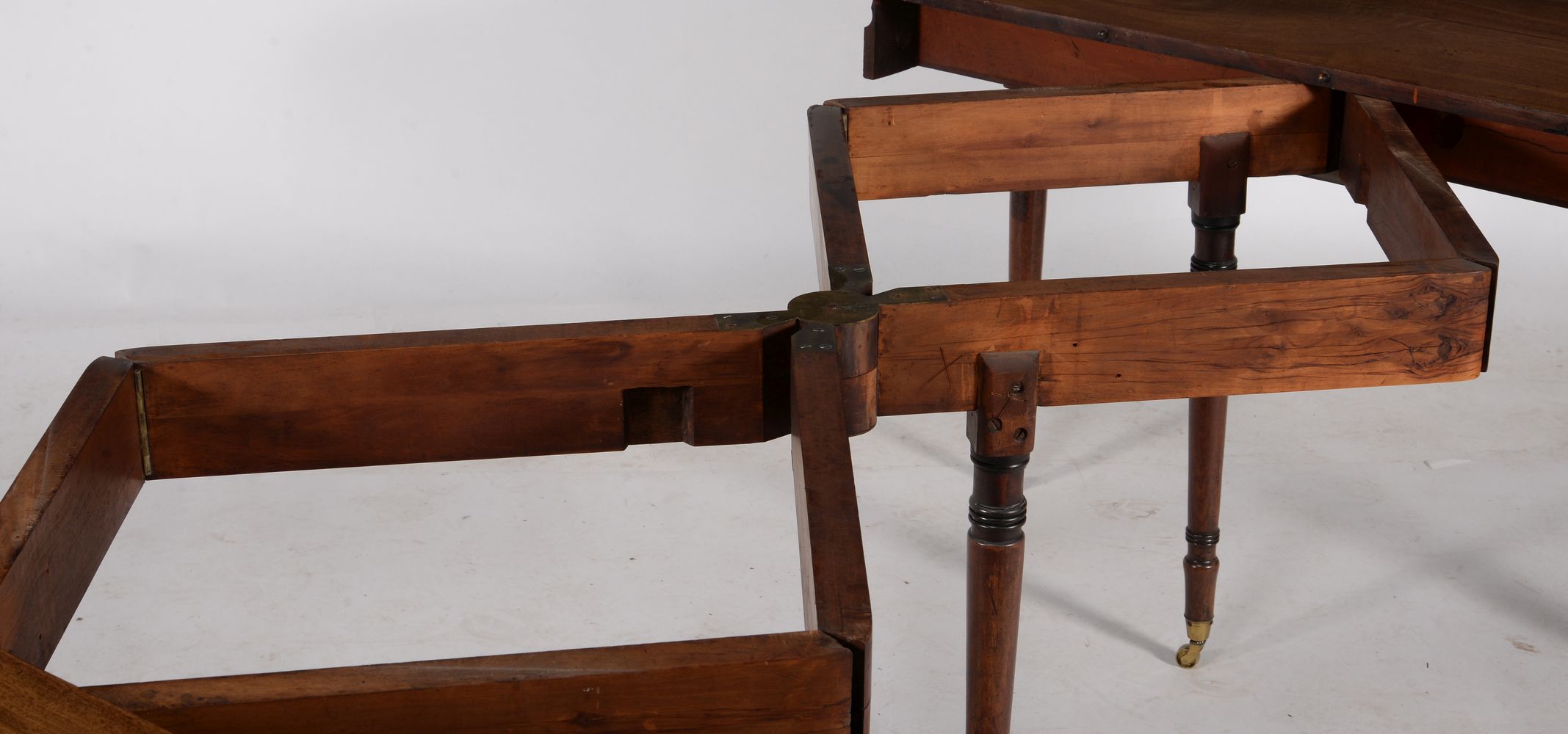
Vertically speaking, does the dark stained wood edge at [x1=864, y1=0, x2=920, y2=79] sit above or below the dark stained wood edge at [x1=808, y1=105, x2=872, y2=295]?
above

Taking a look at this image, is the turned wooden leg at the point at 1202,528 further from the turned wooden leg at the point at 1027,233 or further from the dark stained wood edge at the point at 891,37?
the dark stained wood edge at the point at 891,37

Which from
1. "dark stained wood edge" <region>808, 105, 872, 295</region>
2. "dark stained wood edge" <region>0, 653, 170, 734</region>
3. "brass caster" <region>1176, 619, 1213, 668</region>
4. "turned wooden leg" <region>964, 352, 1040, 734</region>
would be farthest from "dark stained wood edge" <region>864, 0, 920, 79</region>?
"dark stained wood edge" <region>0, 653, 170, 734</region>

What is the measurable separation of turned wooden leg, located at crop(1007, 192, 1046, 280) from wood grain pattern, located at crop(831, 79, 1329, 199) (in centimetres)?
66

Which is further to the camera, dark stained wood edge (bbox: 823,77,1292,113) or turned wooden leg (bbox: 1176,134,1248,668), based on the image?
turned wooden leg (bbox: 1176,134,1248,668)

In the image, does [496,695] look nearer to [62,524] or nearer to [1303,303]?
[62,524]

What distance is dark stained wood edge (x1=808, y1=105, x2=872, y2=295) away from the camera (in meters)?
1.58

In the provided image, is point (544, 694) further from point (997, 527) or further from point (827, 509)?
point (997, 527)

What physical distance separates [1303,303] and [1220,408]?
949mm

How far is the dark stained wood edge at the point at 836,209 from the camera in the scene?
62.1 inches

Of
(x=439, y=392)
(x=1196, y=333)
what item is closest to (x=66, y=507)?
(x=439, y=392)

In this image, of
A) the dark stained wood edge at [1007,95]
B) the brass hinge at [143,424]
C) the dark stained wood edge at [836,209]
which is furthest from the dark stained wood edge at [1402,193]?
the brass hinge at [143,424]

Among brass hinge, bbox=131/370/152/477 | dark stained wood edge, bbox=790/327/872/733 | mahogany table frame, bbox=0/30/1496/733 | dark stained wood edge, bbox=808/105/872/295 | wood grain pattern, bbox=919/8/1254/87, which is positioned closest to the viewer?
dark stained wood edge, bbox=790/327/872/733

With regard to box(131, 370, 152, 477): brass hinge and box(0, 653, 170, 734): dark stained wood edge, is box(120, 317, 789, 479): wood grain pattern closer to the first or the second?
box(131, 370, 152, 477): brass hinge

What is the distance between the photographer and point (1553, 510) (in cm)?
291
